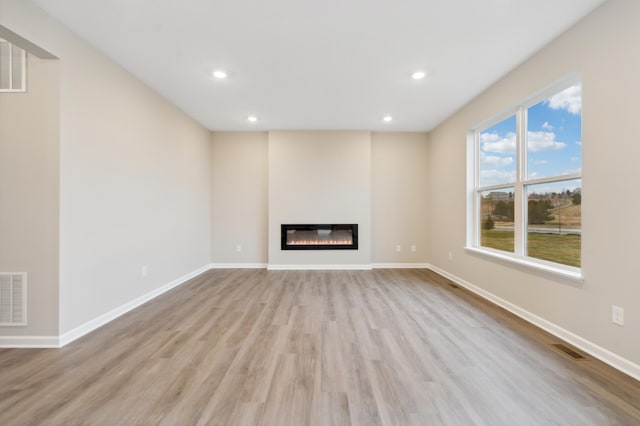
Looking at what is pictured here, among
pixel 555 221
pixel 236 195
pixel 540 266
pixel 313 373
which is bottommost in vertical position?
pixel 313 373

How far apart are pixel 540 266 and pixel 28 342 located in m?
4.57

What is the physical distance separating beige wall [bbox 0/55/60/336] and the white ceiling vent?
0.04 meters

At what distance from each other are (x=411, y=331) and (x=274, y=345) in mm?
1259

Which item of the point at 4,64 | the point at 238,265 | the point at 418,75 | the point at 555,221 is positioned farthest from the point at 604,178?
the point at 238,265

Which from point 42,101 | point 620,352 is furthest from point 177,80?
point 620,352

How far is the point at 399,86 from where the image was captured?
3.25m

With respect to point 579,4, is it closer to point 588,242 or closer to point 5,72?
point 588,242

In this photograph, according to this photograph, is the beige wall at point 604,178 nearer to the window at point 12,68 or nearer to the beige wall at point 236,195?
the beige wall at point 236,195

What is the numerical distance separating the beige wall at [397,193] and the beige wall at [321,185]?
0.30 meters

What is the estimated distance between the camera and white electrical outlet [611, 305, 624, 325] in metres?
1.80

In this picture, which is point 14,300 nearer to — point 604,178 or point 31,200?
point 31,200

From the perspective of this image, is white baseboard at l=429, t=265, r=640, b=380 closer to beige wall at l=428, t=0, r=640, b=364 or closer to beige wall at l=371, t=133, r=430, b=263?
beige wall at l=428, t=0, r=640, b=364

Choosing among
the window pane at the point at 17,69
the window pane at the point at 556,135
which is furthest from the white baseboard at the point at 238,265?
the window pane at the point at 556,135

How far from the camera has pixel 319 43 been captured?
7.92ft
